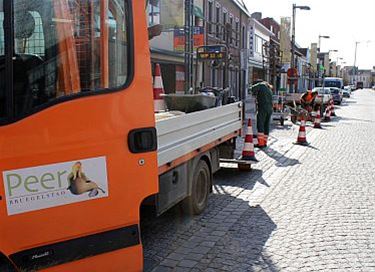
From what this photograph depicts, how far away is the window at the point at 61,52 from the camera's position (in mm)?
2754

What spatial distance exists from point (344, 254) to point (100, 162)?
2914mm

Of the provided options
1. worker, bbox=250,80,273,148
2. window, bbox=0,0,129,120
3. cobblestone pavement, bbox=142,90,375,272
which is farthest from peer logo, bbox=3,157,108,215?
worker, bbox=250,80,273,148

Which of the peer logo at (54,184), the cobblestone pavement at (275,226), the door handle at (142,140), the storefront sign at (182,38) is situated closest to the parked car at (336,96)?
the storefront sign at (182,38)

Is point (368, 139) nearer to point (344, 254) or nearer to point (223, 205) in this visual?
point (223, 205)

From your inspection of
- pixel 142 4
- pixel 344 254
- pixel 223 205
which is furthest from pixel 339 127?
pixel 142 4

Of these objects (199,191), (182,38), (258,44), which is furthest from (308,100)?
(258,44)

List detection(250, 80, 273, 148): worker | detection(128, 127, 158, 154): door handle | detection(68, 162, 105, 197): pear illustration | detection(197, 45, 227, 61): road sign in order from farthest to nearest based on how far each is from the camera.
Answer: detection(250, 80, 273, 148): worker → detection(197, 45, 227, 61): road sign → detection(128, 127, 158, 154): door handle → detection(68, 162, 105, 197): pear illustration

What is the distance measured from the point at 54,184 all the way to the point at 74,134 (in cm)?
35

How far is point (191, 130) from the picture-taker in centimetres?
520

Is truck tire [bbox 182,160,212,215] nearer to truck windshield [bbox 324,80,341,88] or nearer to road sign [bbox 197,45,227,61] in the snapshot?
road sign [bbox 197,45,227,61]

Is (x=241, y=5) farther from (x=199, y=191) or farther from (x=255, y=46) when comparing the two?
(x=199, y=191)

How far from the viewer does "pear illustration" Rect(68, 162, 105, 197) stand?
9.75 feet

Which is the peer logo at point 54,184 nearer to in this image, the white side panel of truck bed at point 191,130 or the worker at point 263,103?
the white side panel of truck bed at point 191,130

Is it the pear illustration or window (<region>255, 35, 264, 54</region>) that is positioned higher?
window (<region>255, 35, 264, 54</region>)
